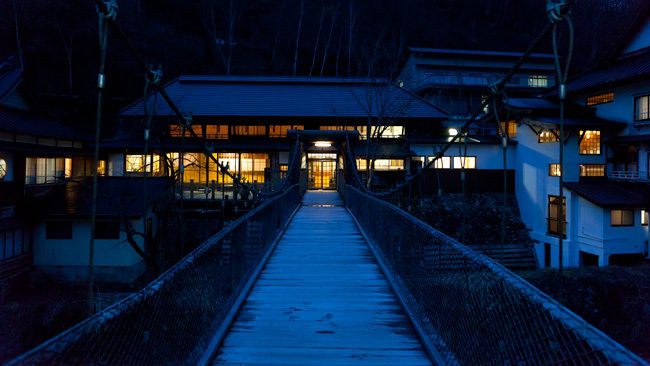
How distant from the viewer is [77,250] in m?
16.3

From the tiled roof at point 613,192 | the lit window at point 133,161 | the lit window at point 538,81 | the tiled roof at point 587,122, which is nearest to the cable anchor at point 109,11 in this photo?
the tiled roof at point 613,192

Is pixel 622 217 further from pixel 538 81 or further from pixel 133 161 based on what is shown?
pixel 133 161

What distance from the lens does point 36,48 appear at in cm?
3105

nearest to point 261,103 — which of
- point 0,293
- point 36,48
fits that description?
point 0,293

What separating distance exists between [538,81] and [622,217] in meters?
21.1

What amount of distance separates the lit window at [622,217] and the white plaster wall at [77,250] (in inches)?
849

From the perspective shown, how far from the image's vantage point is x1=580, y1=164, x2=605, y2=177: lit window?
60.8ft

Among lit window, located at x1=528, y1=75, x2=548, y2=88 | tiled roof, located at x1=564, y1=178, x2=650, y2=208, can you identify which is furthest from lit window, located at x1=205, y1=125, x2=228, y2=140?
lit window, located at x1=528, y1=75, x2=548, y2=88

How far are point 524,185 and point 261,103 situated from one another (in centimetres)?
1809

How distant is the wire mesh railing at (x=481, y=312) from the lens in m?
1.67

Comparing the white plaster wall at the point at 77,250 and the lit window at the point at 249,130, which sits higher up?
the lit window at the point at 249,130

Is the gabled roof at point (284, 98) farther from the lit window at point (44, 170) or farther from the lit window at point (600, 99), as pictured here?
the lit window at point (600, 99)

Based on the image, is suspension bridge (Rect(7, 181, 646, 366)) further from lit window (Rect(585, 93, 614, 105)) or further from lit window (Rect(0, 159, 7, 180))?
lit window (Rect(585, 93, 614, 105))

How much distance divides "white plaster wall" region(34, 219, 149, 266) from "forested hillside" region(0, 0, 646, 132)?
17.3 m
